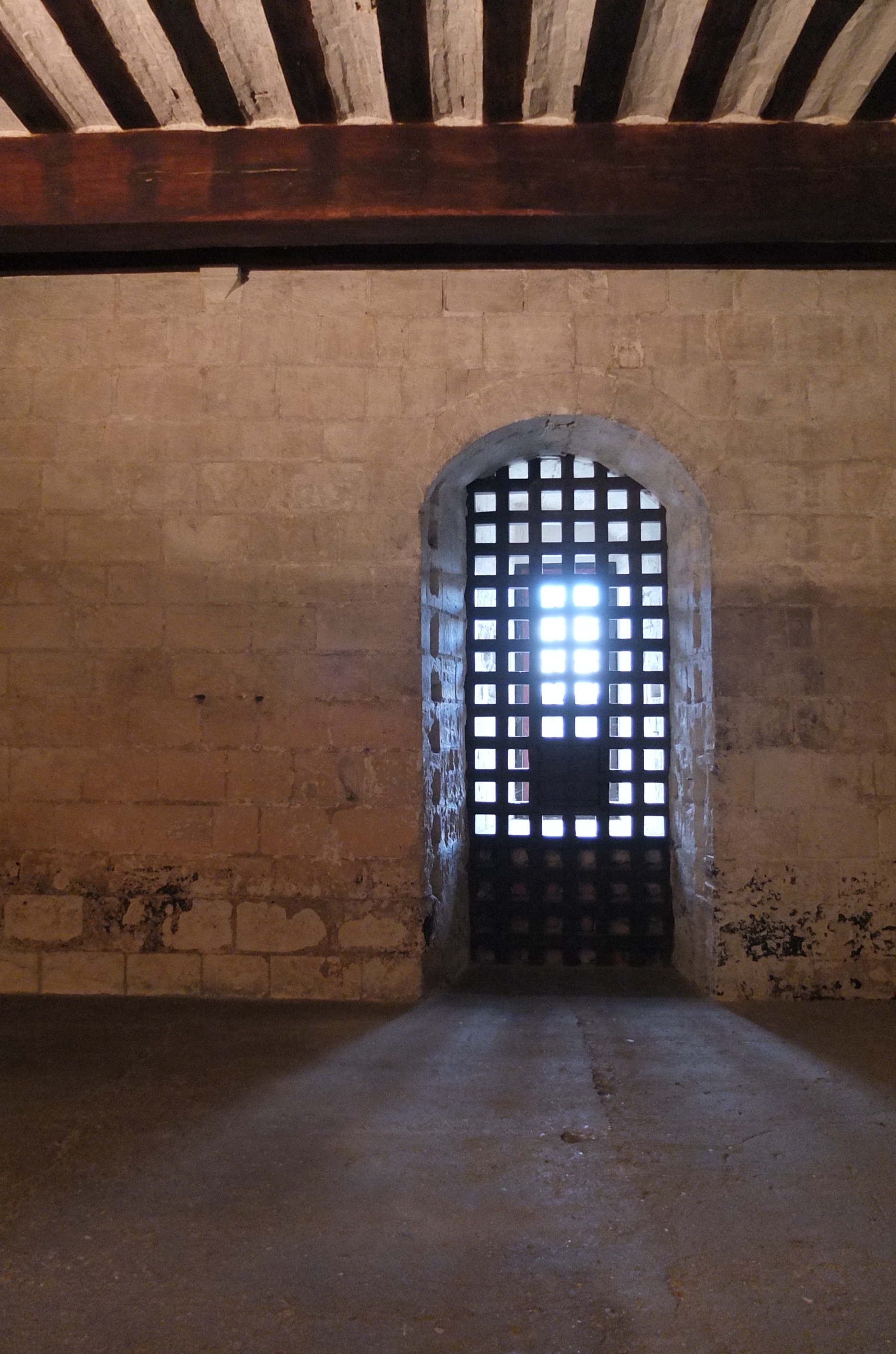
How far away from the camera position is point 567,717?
4.40 m

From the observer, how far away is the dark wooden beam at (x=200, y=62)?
8.61 ft

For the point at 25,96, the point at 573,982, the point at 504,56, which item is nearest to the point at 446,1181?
the point at 573,982

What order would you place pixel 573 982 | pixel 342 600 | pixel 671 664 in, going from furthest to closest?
pixel 671 664
pixel 573 982
pixel 342 600

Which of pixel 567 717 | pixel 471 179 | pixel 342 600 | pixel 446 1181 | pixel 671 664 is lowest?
pixel 446 1181

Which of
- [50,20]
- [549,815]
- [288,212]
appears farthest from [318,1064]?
[50,20]

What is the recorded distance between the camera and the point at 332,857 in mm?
3748

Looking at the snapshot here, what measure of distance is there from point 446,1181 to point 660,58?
3.71m

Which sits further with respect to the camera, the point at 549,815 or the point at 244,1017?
the point at 549,815

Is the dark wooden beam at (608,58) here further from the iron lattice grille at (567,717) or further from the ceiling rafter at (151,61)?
the iron lattice grille at (567,717)

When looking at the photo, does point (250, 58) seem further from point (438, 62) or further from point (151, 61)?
point (438, 62)

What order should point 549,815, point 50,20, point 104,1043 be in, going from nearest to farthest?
1. point 50,20
2. point 104,1043
3. point 549,815

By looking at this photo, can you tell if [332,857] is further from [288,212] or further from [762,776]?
[288,212]

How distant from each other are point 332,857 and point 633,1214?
2004 mm

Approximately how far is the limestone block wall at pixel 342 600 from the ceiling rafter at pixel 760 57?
2.83ft
